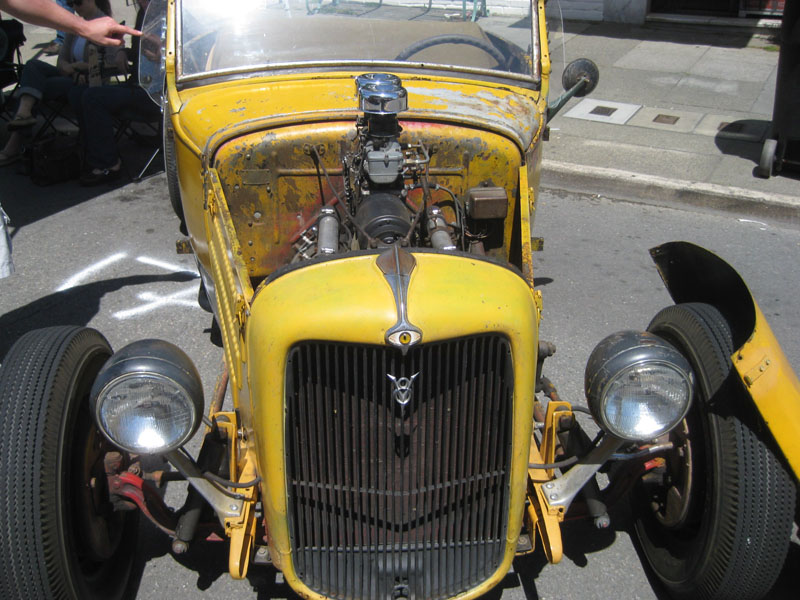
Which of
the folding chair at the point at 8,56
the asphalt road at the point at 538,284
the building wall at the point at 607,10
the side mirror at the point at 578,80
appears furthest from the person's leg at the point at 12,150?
the building wall at the point at 607,10

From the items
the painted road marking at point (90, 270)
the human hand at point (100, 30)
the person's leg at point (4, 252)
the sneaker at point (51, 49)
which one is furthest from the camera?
the sneaker at point (51, 49)

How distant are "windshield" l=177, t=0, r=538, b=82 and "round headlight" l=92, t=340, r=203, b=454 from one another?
182 centimetres

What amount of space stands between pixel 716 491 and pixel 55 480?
1947 millimetres

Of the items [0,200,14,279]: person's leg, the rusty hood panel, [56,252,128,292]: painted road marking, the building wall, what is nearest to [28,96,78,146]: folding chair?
[56,252,128,292]: painted road marking

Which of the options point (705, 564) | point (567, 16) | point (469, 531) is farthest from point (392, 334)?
point (567, 16)

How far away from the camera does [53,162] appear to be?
6434 millimetres

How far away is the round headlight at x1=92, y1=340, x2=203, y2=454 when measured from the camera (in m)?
1.96

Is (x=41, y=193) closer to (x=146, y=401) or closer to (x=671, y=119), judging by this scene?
(x=146, y=401)

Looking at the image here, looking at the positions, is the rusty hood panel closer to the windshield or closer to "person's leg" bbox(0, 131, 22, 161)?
the windshield

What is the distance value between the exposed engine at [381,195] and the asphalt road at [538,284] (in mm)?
1172

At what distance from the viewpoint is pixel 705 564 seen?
91.9 inches

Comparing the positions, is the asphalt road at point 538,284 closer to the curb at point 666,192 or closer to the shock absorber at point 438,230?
the curb at point 666,192

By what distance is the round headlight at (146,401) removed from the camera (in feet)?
6.42

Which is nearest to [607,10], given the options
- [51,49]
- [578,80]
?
[578,80]
